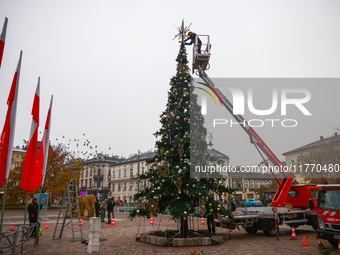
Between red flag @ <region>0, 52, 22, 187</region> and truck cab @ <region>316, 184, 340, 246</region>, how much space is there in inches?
420

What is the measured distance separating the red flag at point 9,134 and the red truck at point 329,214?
35.0ft

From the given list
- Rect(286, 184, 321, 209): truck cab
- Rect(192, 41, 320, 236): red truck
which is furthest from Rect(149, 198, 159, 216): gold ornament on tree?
Rect(286, 184, 321, 209): truck cab

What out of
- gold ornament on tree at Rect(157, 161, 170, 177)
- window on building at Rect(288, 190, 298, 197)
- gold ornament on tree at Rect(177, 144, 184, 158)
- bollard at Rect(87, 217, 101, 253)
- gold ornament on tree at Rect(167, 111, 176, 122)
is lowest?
bollard at Rect(87, 217, 101, 253)

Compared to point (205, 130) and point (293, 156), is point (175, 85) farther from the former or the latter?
point (293, 156)

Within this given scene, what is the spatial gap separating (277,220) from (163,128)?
7.03 meters

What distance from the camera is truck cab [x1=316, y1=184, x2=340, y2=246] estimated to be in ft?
29.5

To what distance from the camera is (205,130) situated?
1195cm

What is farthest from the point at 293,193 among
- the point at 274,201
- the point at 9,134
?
the point at 9,134

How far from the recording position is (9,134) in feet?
25.9

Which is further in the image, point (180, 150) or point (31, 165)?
point (180, 150)

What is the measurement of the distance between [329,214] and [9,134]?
11054mm

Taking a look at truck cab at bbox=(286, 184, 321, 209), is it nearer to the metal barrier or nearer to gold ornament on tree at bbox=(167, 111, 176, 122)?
gold ornament on tree at bbox=(167, 111, 176, 122)

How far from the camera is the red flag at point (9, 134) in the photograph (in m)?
7.55

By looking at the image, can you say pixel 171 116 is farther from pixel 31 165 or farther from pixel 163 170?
pixel 31 165
